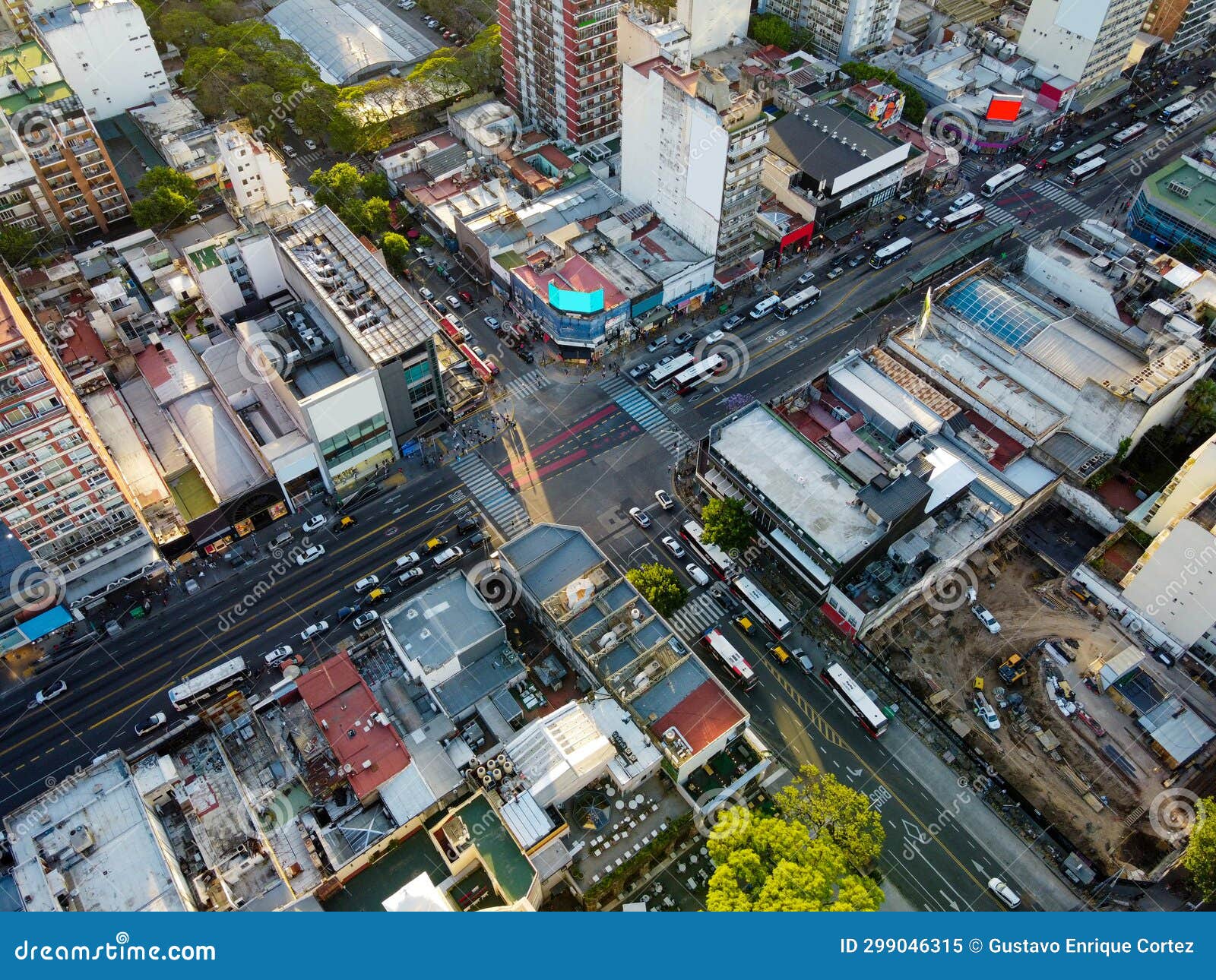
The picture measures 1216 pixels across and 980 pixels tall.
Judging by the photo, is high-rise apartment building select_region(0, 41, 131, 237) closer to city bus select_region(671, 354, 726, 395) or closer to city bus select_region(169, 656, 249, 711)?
city bus select_region(169, 656, 249, 711)

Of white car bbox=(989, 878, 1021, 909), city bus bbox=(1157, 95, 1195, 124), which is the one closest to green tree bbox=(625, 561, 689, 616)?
white car bbox=(989, 878, 1021, 909)

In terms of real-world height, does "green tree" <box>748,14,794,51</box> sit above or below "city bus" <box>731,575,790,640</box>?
above

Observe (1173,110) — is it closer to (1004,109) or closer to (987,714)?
(1004,109)

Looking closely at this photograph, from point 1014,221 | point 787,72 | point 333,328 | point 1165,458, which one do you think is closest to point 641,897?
point 333,328

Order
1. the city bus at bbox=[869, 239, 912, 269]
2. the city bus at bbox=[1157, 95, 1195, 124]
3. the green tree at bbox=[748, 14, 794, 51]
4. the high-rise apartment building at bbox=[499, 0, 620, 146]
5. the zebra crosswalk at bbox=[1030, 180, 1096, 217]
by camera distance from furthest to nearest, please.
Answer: the green tree at bbox=[748, 14, 794, 51]
the city bus at bbox=[1157, 95, 1195, 124]
the zebra crosswalk at bbox=[1030, 180, 1096, 217]
the city bus at bbox=[869, 239, 912, 269]
the high-rise apartment building at bbox=[499, 0, 620, 146]

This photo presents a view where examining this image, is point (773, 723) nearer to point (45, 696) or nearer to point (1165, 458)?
point (1165, 458)

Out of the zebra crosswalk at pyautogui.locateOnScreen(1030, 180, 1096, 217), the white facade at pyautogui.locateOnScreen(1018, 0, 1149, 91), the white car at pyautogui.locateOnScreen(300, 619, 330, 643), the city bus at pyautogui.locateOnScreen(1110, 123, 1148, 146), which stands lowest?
the white car at pyautogui.locateOnScreen(300, 619, 330, 643)
